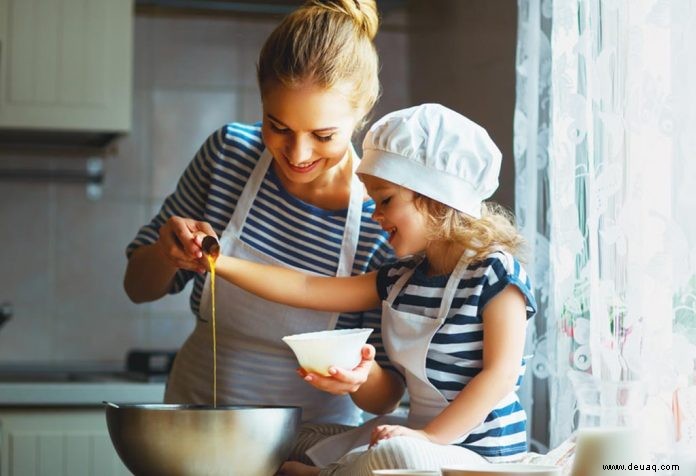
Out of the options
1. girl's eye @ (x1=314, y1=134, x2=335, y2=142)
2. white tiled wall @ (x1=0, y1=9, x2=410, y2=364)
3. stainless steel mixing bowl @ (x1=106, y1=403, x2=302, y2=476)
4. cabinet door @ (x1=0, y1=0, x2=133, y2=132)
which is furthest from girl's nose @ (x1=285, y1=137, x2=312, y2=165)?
white tiled wall @ (x1=0, y1=9, x2=410, y2=364)

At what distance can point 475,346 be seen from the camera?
4.91ft

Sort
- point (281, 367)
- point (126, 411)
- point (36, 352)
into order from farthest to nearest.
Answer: point (36, 352) → point (281, 367) → point (126, 411)

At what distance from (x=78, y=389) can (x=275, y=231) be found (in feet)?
3.34

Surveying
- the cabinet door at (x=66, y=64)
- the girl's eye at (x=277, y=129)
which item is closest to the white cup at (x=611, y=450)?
the girl's eye at (x=277, y=129)

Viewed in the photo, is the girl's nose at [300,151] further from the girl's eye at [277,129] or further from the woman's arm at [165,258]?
the woman's arm at [165,258]

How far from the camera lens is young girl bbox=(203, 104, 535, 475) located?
1.46 m

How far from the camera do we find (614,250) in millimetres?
1688

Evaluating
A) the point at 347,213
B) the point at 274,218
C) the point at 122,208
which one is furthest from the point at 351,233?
the point at 122,208

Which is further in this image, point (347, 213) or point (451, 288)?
point (347, 213)

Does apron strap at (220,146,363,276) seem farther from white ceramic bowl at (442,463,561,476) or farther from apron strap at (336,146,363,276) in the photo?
white ceramic bowl at (442,463,561,476)

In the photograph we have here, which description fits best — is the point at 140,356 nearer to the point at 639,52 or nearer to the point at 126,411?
the point at 126,411

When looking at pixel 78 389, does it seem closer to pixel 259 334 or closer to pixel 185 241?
pixel 259 334

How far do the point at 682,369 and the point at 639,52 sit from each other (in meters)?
0.47

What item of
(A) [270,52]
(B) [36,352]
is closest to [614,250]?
(A) [270,52]
